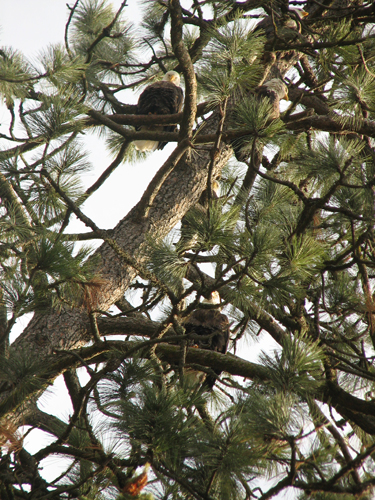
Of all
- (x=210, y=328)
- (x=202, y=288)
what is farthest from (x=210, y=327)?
(x=202, y=288)

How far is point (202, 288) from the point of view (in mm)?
1441

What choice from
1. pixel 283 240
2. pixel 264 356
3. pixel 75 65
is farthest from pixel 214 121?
pixel 264 356

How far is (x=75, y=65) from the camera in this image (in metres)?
2.15

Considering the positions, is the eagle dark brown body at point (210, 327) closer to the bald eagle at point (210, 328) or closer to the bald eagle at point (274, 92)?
the bald eagle at point (210, 328)

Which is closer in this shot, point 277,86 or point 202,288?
point 202,288

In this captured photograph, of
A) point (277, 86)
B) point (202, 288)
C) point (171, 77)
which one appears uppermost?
point (171, 77)

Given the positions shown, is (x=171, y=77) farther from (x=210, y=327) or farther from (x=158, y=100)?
(x=210, y=327)

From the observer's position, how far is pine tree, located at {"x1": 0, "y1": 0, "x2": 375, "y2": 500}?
1.12m

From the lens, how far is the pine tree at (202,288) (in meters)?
1.12

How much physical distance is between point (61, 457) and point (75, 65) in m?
1.63

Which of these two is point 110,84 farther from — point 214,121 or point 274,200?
point 274,200

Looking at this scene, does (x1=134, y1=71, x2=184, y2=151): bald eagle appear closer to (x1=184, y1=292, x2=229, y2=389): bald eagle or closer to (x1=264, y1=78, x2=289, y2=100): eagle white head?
(x1=264, y1=78, x2=289, y2=100): eagle white head

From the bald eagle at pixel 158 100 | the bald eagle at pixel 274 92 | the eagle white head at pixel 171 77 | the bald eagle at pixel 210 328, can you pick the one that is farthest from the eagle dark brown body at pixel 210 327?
the eagle white head at pixel 171 77

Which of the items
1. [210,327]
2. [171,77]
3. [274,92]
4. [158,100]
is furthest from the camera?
[171,77]
